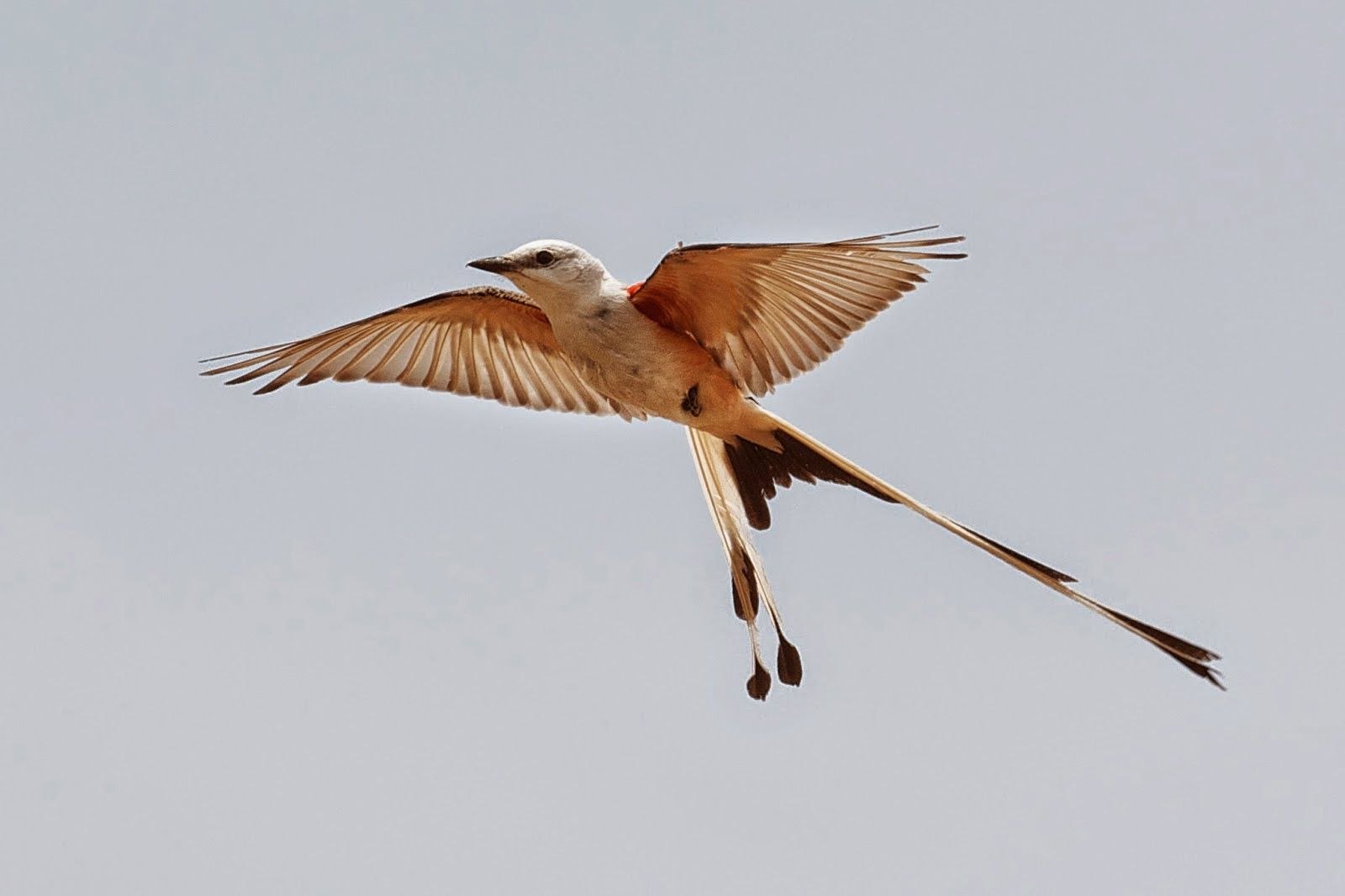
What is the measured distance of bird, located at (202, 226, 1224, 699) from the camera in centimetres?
697

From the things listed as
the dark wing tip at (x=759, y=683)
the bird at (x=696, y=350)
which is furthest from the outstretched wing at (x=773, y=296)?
the dark wing tip at (x=759, y=683)

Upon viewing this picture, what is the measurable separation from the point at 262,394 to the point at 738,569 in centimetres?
226

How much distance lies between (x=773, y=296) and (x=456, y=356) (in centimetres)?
189

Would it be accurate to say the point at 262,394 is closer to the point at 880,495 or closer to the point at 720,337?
the point at 720,337

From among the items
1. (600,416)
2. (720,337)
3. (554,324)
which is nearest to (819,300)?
(720,337)

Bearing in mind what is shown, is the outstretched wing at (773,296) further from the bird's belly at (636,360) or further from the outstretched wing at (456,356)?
the outstretched wing at (456,356)

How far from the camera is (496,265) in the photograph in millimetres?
7012

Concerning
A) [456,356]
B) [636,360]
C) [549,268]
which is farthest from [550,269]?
[456,356]

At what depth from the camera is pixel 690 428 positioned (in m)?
8.31

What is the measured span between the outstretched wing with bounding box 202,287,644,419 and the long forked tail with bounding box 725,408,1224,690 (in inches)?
23.9

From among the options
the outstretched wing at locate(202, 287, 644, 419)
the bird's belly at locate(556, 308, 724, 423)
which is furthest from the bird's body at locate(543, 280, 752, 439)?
the outstretched wing at locate(202, 287, 644, 419)

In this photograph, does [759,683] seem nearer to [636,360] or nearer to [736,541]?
[736,541]

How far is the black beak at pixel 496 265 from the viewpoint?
699 centimetres

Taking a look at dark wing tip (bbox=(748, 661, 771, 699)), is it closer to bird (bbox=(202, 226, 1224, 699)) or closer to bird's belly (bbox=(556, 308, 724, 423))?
bird (bbox=(202, 226, 1224, 699))
